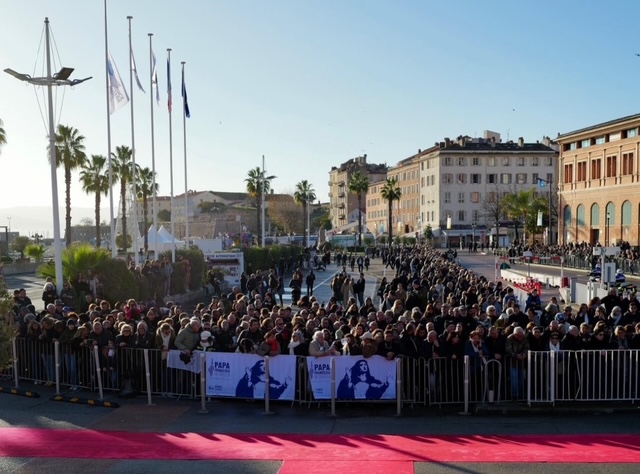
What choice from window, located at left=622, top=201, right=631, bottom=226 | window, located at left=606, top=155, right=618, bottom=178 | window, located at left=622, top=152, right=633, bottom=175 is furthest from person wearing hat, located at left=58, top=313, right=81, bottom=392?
window, located at left=606, top=155, right=618, bottom=178

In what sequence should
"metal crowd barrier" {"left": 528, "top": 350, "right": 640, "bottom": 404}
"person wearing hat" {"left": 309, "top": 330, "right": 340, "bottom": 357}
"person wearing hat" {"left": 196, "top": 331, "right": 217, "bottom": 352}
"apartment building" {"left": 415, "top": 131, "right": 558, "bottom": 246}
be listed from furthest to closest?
1. "apartment building" {"left": 415, "top": 131, "right": 558, "bottom": 246}
2. "person wearing hat" {"left": 196, "top": 331, "right": 217, "bottom": 352}
3. "person wearing hat" {"left": 309, "top": 330, "right": 340, "bottom": 357}
4. "metal crowd barrier" {"left": 528, "top": 350, "right": 640, "bottom": 404}

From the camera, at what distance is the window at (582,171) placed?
6919 centimetres

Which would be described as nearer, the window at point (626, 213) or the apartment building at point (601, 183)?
the apartment building at point (601, 183)

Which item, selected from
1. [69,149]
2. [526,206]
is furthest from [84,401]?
[526,206]

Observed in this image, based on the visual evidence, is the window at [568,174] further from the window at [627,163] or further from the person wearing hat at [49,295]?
the person wearing hat at [49,295]

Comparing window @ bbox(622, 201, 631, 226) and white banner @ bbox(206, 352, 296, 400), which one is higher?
window @ bbox(622, 201, 631, 226)

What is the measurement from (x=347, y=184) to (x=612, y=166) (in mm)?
78137

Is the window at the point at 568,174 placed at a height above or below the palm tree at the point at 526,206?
above

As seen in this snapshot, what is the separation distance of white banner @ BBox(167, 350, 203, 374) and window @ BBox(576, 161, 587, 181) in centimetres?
6446

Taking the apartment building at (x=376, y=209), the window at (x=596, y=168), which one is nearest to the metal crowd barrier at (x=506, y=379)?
the window at (x=596, y=168)

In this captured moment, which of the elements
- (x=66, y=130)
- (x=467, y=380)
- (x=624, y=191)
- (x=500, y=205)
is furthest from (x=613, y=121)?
(x=467, y=380)

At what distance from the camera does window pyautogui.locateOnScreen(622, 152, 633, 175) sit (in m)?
61.0

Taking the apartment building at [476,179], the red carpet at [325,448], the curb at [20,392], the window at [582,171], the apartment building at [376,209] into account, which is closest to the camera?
the red carpet at [325,448]

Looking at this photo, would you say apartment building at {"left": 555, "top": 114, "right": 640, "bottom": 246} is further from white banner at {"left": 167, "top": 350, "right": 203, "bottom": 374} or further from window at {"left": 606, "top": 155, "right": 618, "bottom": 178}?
white banner at {"left": 167, "top": 350, "right": 203, "bottom": 374}
